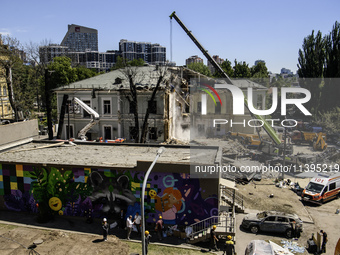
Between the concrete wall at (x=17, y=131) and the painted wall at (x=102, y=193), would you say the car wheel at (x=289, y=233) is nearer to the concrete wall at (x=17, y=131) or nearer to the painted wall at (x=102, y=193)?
the painted wall at (x=102, y=193)

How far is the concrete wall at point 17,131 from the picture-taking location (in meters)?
23.7

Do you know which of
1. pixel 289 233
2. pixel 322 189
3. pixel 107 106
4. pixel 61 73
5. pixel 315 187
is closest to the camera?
pixel 289 233

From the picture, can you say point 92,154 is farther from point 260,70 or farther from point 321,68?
point 260,70

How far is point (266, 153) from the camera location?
31.2 m

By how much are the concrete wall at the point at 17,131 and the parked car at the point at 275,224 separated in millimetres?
19446

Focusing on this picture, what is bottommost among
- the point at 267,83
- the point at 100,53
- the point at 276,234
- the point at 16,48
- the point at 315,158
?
the point at 276,234

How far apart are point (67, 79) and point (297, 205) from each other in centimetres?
5067

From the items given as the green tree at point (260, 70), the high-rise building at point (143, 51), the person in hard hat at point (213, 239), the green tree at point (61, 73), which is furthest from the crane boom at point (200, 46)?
the high-rise building at point (143, 51)

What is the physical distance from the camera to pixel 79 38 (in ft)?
548

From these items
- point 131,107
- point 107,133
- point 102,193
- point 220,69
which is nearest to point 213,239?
point 102,193

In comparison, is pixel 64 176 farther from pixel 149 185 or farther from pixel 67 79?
pixel 67 79

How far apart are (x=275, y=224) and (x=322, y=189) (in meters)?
7.24

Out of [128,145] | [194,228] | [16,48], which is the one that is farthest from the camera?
[16,48]

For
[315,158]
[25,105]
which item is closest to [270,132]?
[315,158]
